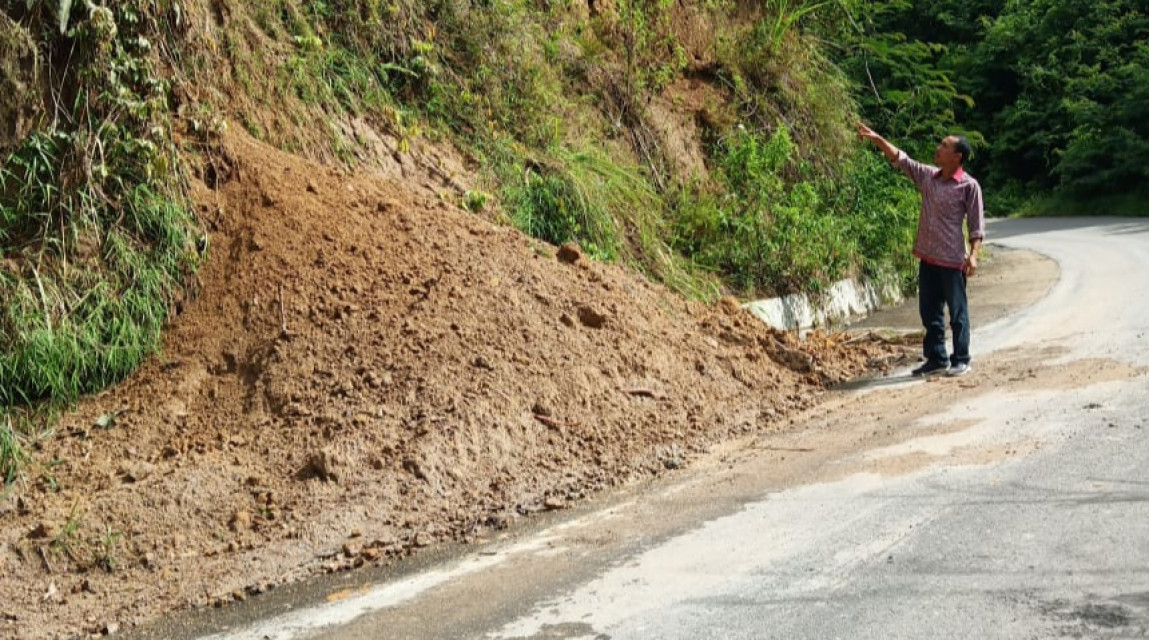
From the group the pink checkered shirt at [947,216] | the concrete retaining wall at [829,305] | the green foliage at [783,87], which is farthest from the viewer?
the green foliage at [783,87]

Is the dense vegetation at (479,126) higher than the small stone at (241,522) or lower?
higher

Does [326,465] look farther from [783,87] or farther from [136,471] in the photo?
[783,87]

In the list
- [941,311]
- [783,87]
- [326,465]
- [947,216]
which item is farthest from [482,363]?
[783,87]

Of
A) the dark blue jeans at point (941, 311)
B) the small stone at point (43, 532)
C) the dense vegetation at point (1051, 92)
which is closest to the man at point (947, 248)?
the dark blue jeans at point (941, 311)

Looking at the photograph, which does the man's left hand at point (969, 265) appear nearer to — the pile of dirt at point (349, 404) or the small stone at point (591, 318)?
the pile of dirt at point (349, 404)

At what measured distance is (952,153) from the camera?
27.3 feet

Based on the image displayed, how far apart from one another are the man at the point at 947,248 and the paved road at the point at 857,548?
1130 mm

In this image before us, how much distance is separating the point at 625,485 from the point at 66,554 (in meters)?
2.76

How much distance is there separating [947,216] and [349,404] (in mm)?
4779

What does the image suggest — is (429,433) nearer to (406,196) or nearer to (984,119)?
(406,196)

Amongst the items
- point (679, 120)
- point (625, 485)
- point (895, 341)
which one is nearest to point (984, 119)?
point (679, 120)

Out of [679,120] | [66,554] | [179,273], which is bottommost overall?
[66,554]

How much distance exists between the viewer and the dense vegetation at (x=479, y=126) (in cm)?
654

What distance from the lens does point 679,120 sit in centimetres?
A: 1282
